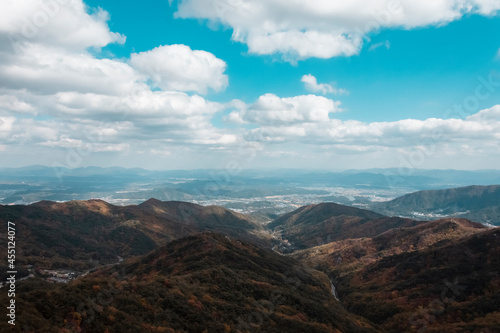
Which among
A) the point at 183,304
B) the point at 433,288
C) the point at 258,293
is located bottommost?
the point at 433,288

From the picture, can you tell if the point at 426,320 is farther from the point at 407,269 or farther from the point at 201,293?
the point at 201,293

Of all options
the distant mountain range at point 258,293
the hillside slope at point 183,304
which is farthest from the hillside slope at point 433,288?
the hillside slope at point 183,304

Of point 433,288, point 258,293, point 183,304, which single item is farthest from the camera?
point 433,288

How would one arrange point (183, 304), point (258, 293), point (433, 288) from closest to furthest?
point (183, 304), point (258, 293), point (433, 288)

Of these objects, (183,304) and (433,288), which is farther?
(433,288)

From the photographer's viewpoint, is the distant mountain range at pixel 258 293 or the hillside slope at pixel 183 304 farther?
the distant mountain range at pixel 258 293

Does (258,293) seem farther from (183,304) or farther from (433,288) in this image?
(433,288)

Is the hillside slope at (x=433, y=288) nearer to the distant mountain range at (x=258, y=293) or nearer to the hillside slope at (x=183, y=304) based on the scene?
the distant mountain range at (x=258, y=293)

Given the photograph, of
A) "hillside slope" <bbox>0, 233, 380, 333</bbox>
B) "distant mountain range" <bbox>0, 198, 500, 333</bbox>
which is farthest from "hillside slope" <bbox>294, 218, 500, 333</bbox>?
"hillside slope" <bbox>0, 233, 380, 333</bbox>

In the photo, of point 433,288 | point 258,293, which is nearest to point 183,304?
point 258,293

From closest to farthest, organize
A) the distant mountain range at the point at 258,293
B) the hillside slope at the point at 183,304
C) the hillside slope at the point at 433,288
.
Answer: the hillside slope at the point at 183,304
the distant mountain range at the point at 258,293
the hillside slope at the point at 433,288

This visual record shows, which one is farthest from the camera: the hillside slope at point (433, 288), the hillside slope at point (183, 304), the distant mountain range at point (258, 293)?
the hillside slope at point (433, 288)

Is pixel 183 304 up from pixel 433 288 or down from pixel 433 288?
up

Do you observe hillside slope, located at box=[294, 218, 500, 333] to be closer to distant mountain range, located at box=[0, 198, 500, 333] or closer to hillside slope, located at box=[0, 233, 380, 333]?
distant mountain range, located at box=[0, 198, 500, 333]
